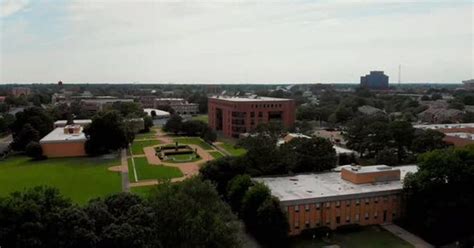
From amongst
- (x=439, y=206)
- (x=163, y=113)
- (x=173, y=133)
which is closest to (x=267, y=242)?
(x=439, y=206)

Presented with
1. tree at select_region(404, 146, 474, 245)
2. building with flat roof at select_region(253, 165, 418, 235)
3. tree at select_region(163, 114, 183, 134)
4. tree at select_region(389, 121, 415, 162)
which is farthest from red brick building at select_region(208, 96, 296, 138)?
tree at select_region(404, 146, 474, 245)

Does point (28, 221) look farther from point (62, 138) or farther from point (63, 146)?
point (62, 138)

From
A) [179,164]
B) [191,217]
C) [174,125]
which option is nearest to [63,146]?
[179,164]

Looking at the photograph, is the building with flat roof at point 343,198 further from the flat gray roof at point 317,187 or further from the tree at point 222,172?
the tree at point 222,172

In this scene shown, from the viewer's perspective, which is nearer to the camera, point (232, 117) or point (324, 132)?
point (232, 117)

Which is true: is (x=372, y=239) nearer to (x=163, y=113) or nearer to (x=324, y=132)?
(x=324, y=132)

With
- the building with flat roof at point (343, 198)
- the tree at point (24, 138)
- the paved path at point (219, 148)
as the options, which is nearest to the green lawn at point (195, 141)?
the paved path at point (219, 148)
